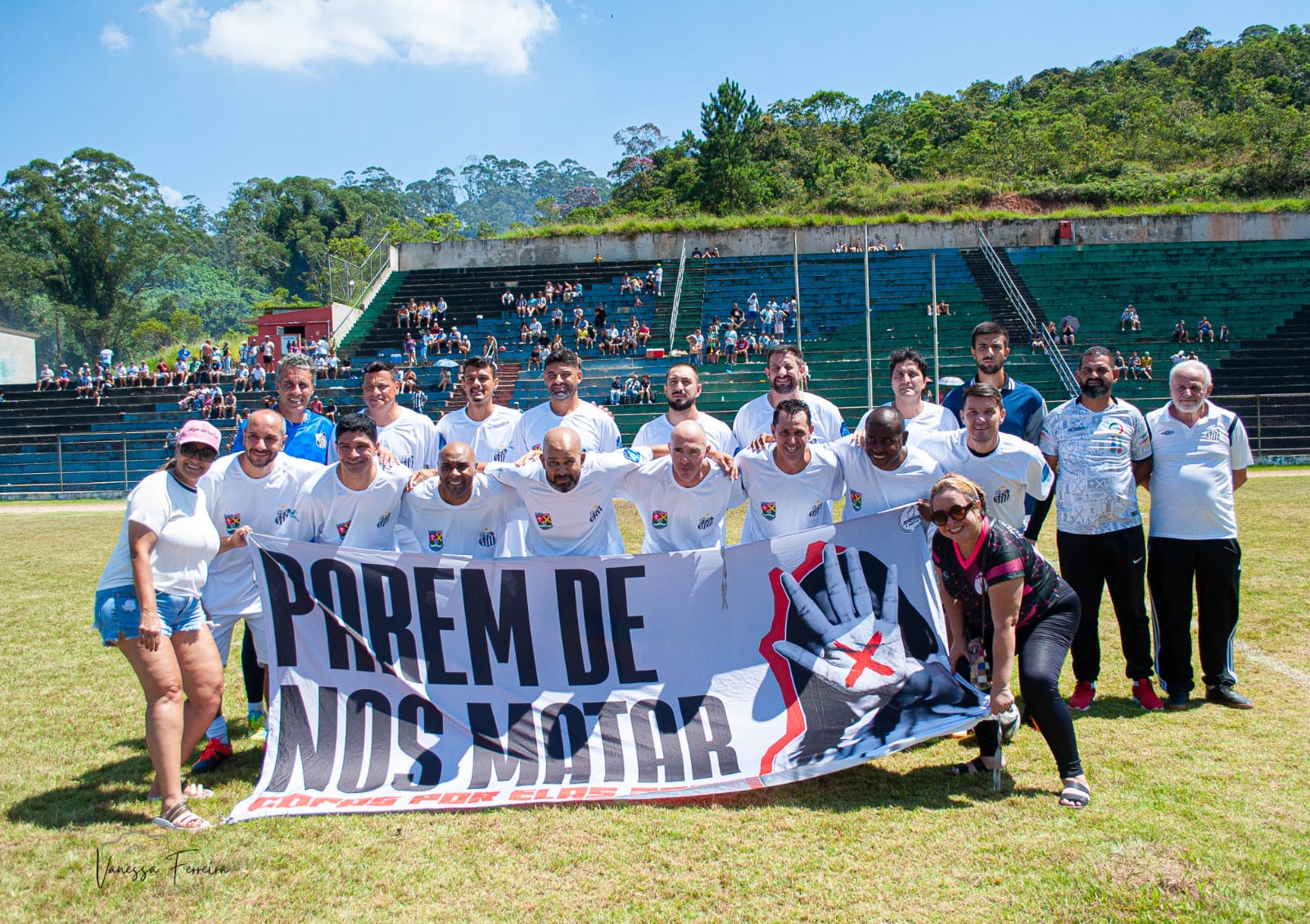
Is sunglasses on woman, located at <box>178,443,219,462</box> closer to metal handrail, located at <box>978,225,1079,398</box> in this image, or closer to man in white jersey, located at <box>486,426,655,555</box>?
man in white jersey, located at <box>486,426,655,555</box>

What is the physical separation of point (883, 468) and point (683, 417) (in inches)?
68.1

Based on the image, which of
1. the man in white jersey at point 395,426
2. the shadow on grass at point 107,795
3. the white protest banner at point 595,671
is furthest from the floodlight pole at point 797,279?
the shadow on grass at point 107,795

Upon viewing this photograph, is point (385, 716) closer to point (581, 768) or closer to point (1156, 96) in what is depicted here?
point (581, 768)

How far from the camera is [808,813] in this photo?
4344mm

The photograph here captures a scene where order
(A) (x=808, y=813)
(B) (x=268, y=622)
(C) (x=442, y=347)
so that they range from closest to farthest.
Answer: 1. (A) (x=808, y=813)
2. (B) (x=268, y=622)
3. (C) (x=442, y=347)

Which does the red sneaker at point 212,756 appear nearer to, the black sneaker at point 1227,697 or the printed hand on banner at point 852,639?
the printed hand on banner at point 852,639

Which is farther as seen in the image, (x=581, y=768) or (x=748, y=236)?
(x=748, y=236)

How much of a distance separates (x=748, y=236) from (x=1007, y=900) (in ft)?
127

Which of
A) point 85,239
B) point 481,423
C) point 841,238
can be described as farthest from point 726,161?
point 85,239

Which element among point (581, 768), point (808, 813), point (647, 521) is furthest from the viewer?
point (647, 521)

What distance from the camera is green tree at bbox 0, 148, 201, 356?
79.9 metres

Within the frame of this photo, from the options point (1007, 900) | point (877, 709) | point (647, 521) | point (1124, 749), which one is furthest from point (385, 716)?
point (1124, 749)

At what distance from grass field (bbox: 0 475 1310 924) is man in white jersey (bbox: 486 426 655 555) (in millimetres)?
1747

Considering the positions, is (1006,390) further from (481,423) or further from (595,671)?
(481,423)
